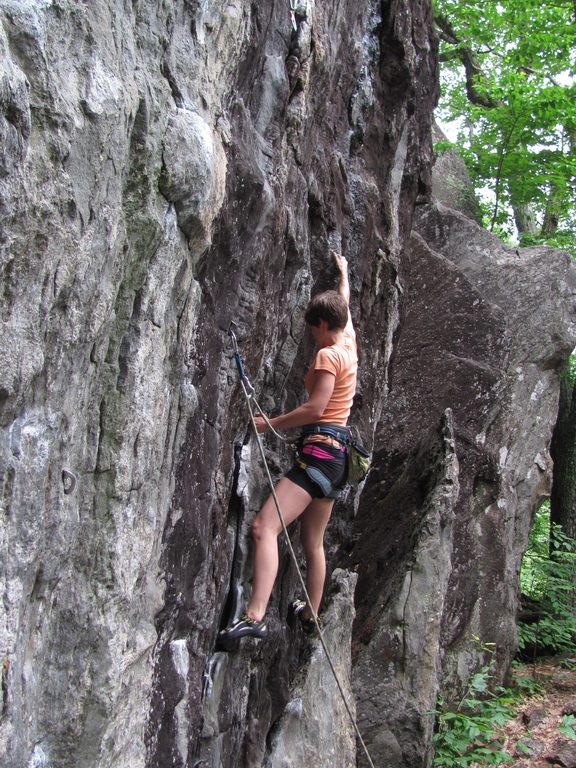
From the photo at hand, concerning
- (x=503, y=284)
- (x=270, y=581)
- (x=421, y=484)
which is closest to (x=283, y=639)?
(x=270, y=581)

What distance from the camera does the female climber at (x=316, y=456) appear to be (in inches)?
191

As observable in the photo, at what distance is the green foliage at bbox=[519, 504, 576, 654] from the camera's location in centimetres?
1038

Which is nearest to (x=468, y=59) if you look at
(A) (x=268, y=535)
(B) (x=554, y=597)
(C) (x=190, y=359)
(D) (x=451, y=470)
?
(B) (x=554, y=597)

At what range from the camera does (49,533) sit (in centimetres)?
280

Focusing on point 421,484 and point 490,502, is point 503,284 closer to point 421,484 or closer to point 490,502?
point 490,502

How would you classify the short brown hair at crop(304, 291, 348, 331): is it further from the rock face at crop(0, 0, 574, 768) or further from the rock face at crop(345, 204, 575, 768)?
the rock face at crop(345, 204, 575, 768)

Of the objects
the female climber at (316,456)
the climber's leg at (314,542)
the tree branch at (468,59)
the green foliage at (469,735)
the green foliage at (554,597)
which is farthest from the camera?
the tree branch at (468,59)

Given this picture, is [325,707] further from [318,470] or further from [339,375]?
[339,375]

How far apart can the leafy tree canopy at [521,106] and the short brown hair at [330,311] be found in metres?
8.02

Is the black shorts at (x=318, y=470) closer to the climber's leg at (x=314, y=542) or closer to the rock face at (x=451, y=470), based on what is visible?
the climber's leg at (x=314, y=542)

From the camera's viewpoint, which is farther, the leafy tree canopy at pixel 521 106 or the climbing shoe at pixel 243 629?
the leafy tree canopy at pixel 521 106

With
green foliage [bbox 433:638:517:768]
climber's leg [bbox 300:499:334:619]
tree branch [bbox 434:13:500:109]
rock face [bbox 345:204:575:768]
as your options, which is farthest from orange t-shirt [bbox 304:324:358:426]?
tree branch [bbox 434:13:500:109]

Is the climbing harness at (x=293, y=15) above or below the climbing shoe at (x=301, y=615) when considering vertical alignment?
above

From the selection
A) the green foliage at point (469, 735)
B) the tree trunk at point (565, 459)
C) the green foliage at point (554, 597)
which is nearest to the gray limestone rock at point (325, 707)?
the green foliage at point (469, 735)
